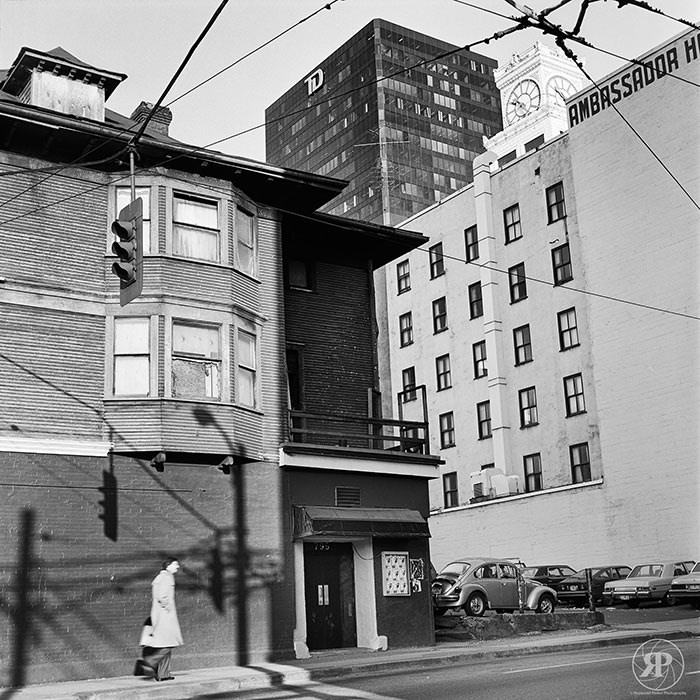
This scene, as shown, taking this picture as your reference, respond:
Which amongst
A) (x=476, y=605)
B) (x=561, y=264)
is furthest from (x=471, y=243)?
(x=476, y=605)

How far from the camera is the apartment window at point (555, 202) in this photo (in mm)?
45312

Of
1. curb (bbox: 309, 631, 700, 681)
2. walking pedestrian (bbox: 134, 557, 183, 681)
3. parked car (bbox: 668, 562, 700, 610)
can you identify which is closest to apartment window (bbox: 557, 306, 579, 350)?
parked car (bbox: 668, 562, 700, 610)

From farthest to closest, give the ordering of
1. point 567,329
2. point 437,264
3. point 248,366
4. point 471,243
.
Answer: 1. point 437,264
2. point 471,243
3. point 567,329
4. point 248,366

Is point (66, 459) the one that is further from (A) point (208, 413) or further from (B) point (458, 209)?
(B) point (458, 209)

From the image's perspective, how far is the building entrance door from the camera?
21.9 meters

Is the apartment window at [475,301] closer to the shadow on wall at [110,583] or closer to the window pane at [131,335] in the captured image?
the shadow on wall at [110,583]

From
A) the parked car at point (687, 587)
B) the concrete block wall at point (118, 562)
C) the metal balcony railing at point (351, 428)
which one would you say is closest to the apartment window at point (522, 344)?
the parked car at point (687, 587)

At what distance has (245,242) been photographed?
2267 centimetres

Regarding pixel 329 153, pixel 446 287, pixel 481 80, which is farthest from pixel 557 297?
pixel 481 80

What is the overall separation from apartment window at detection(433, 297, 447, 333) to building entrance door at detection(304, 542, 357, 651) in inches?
1165

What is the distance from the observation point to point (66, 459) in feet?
62.2

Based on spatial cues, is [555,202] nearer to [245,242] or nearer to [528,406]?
[528,406]

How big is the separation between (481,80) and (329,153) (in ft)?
83.3

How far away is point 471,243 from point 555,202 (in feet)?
18.7
